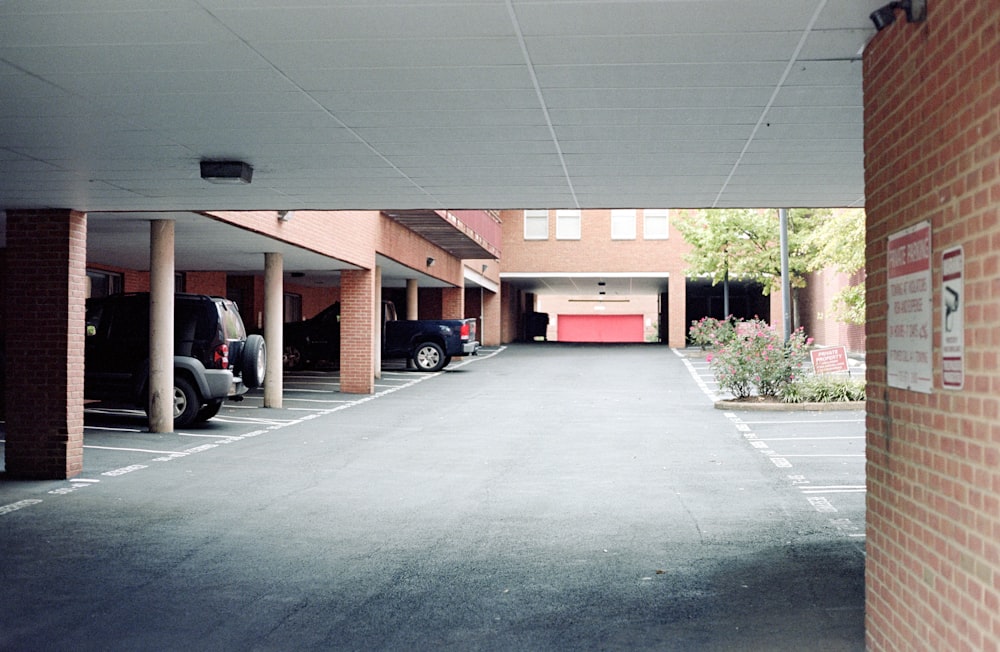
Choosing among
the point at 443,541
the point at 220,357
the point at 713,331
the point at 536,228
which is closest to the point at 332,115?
the point at 443,541

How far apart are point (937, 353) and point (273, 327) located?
1717 cm

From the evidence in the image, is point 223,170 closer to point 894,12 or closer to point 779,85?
point 779,85

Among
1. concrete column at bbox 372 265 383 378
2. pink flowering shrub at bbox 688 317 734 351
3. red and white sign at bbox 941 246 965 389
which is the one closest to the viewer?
red and white sign at bbox 941 246 965 389

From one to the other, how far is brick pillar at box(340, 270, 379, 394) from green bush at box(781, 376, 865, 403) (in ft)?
31.0

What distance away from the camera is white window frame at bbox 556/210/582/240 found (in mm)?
43219

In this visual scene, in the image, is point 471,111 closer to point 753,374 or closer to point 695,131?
point 695,131

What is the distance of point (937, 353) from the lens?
4.00 m

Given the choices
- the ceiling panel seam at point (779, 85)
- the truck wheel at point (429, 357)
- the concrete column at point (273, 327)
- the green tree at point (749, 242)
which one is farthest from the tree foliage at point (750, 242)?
the ceiling panel seam at point (779, 85)

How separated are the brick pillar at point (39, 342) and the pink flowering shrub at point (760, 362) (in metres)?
12.7

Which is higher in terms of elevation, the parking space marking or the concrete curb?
the concrete curb

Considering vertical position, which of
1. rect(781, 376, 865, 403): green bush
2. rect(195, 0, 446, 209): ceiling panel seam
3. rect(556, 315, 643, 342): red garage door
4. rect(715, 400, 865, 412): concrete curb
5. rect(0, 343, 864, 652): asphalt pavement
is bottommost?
rect(0, 343, 864, 652): asphalt pavement

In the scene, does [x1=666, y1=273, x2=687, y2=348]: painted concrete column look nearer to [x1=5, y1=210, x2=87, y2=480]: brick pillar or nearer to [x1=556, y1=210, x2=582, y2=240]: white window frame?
[x1=556, y1=210, x2=582, y2=240]: white window frame

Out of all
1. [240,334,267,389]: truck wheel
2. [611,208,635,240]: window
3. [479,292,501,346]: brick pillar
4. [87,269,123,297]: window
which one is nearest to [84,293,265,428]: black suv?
[240,334,267,389]: truck wheel

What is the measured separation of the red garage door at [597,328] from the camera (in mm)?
79688
